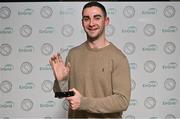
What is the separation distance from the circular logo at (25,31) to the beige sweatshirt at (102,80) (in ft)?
2.98

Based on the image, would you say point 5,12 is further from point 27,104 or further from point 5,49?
point 27,104

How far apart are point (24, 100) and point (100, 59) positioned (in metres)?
1.10

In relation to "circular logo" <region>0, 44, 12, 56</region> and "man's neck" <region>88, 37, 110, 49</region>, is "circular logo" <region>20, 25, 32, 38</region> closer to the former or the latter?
"circular logo" <region>0, 44, 12, 56</region>

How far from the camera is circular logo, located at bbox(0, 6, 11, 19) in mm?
2430

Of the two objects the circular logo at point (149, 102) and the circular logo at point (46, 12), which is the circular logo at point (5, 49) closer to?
the circular logo at point (46, 12)

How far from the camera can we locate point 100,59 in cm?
157

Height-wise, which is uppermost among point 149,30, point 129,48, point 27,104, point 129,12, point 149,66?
point 129,12

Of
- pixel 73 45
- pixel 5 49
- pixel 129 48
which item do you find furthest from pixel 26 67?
pixel 129 48

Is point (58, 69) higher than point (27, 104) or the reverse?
higher

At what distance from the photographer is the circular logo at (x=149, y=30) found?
95.4 inches

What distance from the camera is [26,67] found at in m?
2.43

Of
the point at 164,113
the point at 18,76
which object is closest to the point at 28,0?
the point at 18,76

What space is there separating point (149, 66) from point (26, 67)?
977 mm

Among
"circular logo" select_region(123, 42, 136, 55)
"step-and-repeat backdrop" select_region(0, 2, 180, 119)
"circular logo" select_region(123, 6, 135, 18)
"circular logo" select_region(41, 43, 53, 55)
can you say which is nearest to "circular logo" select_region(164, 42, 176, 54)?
"step-and-repeat backdrop" select_region(0, 2, 180, 119)
